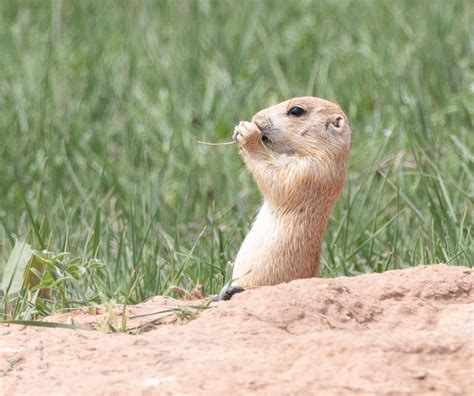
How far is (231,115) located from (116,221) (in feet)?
5.87

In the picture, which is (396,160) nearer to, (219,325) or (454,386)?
(219,325)

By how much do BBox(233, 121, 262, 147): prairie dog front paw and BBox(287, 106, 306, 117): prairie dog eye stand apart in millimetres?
167

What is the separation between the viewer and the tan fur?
4.09m

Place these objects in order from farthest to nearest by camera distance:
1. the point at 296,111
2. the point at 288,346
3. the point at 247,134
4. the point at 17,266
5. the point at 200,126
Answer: the point at 200,126
the point at 296,111
the point at 247,134
the point at 17,266
the point at 288,346

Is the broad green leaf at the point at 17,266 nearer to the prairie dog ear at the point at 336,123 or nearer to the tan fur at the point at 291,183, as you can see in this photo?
the tan fur at the point at 291,183

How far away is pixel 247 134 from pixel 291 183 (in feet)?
1.02

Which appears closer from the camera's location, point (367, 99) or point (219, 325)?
point (219, 325)

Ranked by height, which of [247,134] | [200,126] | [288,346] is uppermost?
[247,134]

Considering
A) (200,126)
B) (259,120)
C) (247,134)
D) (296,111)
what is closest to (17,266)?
(247,134)

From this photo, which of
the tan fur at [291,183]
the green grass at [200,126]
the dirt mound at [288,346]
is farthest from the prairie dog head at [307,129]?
the dirt mound at [288,346]

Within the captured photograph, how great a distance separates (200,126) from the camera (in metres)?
7.77

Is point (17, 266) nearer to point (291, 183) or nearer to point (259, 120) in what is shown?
point (291, 183)

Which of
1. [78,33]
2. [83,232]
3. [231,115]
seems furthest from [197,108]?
[83,232]

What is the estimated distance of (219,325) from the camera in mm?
3441
